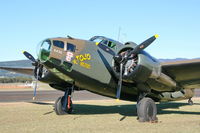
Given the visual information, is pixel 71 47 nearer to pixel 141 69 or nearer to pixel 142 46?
pixel 142 46

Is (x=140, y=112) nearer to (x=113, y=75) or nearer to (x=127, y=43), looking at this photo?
(x=113, y=75)

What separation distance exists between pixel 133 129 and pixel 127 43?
444 centimetres

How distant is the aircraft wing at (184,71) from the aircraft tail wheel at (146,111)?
1941 millimetres

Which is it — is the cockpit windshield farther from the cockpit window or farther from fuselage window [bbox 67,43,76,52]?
fuselage window [bbox 67,43,76,52]

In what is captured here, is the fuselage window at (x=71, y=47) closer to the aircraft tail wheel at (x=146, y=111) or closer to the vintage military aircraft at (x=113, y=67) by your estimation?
the vintage military aircraft at (x=113, y=67)

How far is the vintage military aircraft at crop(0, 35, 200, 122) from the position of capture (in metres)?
11.3

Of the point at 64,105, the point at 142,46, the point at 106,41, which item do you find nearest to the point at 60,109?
the point at 64,105

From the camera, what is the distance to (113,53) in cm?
1216

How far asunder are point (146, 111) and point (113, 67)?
2.59 metres

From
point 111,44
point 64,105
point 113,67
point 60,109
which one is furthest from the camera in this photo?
point 64,105

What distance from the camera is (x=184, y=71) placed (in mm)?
12609

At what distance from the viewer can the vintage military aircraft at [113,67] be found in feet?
37.2

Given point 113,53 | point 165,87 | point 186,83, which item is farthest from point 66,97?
point 186,83

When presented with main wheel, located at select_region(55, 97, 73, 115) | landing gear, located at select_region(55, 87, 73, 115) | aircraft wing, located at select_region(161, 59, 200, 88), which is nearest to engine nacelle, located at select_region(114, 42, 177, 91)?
aircraft wing, located at select_region(161, 59, 200, 88)
